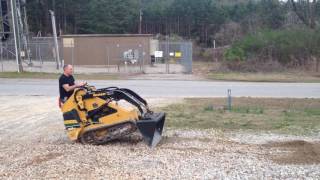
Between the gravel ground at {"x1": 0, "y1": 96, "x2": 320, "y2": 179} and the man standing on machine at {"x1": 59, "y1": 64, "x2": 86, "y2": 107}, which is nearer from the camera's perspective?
the gravel ground at {"x1": 0, "y1": 96, "x2": 320, "y2": 179}

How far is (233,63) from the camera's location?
129ft

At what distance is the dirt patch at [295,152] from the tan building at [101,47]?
113ft

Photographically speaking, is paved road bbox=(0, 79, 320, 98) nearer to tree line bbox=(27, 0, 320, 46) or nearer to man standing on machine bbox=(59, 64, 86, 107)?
man standing on machine bbox=(59, 64, 86, 107)

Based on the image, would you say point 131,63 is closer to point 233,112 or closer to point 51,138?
point 233,112

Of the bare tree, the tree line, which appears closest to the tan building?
the bare tree

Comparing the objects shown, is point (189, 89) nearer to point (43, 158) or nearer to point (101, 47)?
point (43, 158)

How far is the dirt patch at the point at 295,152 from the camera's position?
9477 mm

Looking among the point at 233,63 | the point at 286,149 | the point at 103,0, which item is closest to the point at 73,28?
the point at 103,0

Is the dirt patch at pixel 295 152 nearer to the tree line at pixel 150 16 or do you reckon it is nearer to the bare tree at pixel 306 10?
the bare tree at pixel 306 10

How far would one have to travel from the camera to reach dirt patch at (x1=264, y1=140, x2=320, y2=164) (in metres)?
9.48

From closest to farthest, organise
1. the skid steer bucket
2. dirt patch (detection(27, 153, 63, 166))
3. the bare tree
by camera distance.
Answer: dirt patch (detection(27, 153, 63, 166)) < the skid steer bucket < the bare tree

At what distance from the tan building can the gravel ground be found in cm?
3237

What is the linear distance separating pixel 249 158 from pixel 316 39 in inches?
1258

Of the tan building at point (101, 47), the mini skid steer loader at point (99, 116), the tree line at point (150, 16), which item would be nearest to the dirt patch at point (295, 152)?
the mini skid steer loader at point (99, 116)
